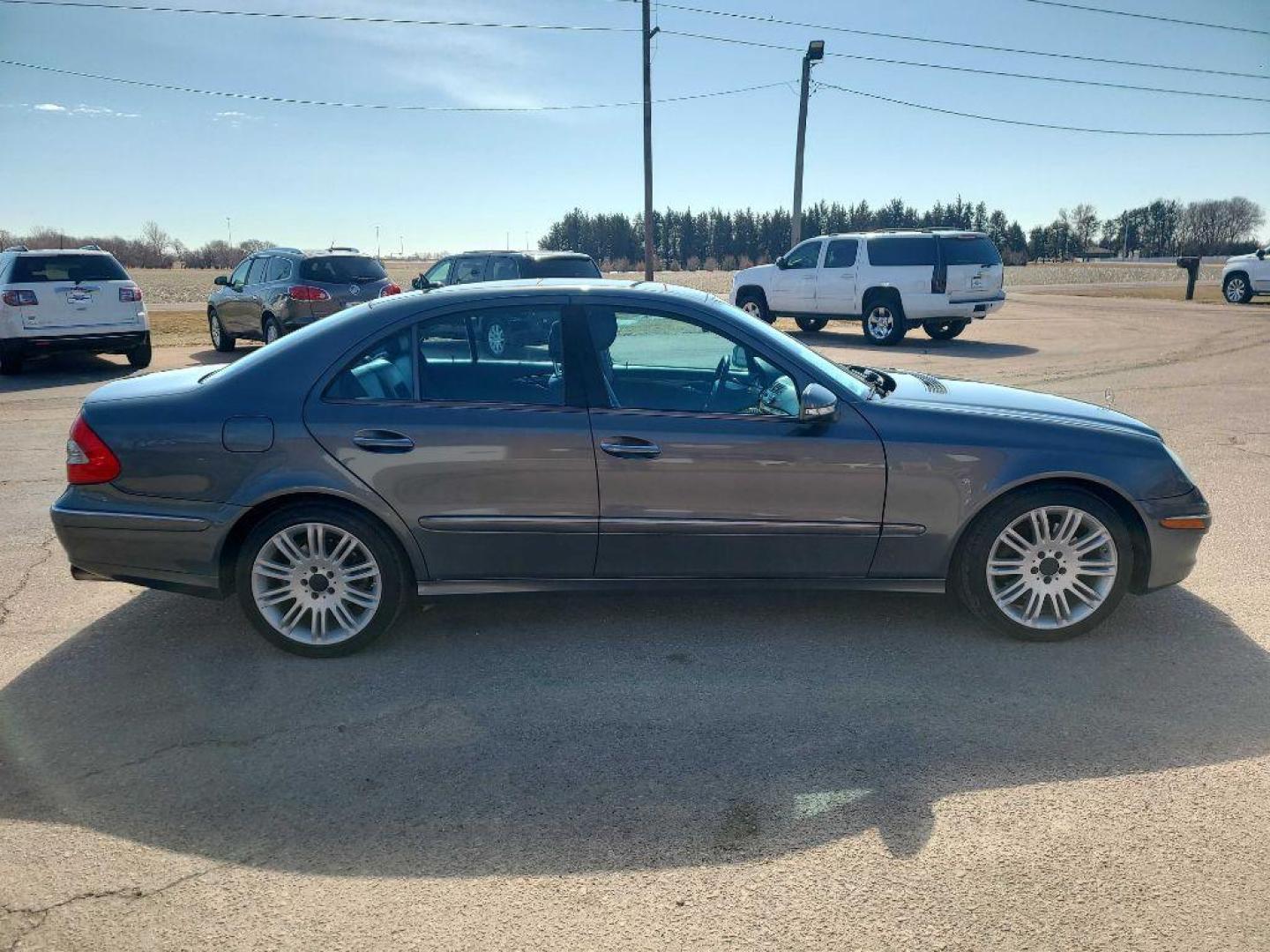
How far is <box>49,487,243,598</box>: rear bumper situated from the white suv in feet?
50.9

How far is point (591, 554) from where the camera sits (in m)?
4.15

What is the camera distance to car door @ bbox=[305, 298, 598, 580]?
406 cm

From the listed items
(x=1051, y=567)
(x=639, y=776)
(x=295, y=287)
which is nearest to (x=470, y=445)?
(x=639, y=776)

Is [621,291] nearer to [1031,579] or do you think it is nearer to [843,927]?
[1031,579]

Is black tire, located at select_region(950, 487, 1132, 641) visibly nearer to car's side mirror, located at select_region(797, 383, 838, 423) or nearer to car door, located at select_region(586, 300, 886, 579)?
car door, located at select_region(586, 300, 886, 579)

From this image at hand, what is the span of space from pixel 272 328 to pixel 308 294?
1.23 metres

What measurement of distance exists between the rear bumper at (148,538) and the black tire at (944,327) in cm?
1603

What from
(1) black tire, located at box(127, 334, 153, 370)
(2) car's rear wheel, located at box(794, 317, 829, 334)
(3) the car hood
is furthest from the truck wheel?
(3) the car hood

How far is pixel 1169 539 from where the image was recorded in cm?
421

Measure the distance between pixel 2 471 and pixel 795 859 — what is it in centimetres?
749

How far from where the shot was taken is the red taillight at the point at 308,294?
14.6 m

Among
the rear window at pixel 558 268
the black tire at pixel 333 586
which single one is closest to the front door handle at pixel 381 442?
the black tire at pixel 333 586

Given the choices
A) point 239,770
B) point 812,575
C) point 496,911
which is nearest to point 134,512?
point 239,770

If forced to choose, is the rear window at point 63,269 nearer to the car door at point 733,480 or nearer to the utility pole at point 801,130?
the car door at point 733,480
